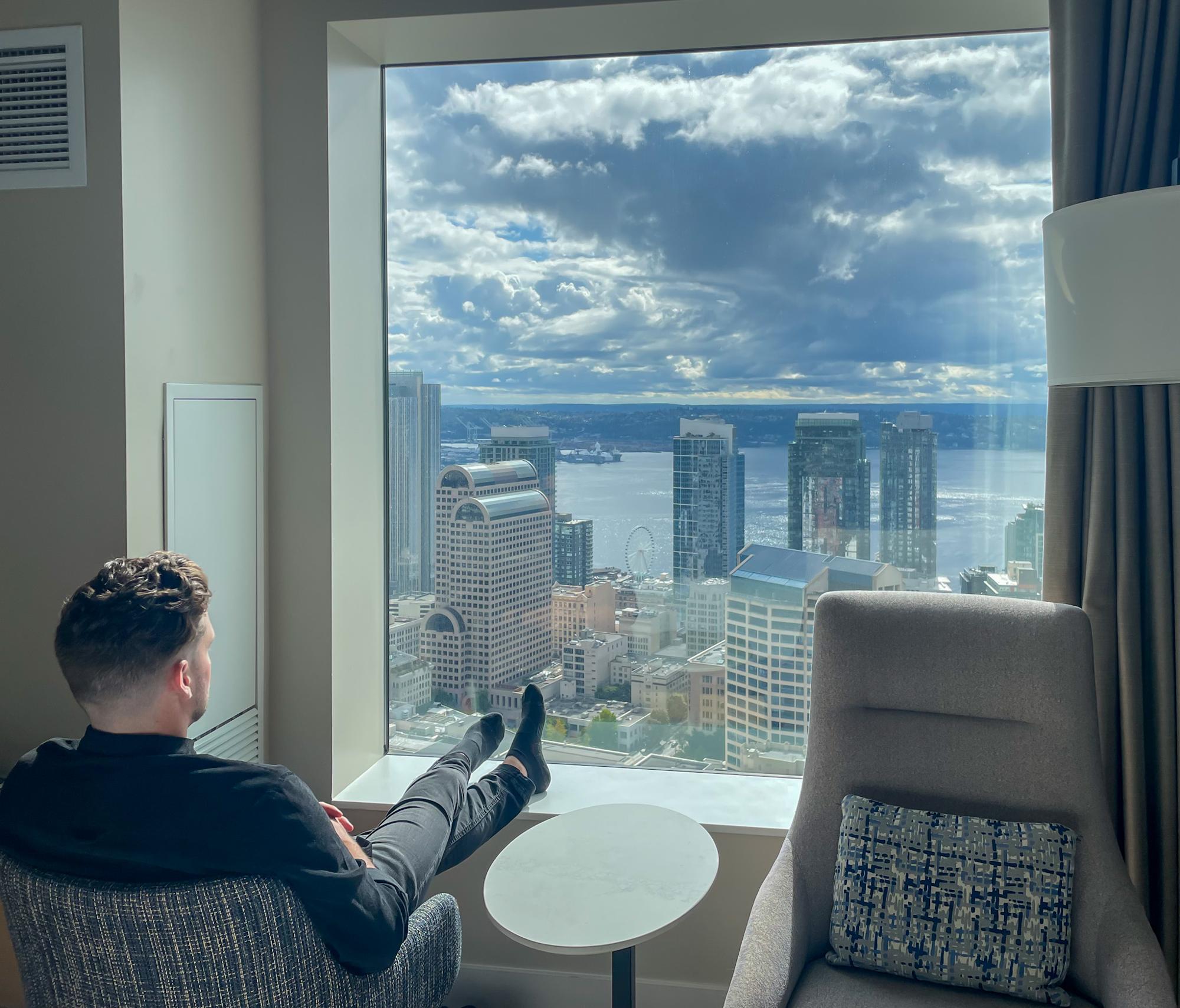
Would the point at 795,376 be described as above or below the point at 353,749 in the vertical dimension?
above

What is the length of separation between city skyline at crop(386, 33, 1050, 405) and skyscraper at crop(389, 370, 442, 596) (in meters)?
0.07

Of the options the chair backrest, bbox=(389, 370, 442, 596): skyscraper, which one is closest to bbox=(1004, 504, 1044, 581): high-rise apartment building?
the chair backrest

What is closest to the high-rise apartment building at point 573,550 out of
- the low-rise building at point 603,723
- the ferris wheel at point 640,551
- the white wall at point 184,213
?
the ferris wheel at point 640,551

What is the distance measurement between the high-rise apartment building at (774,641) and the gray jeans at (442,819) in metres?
0.70

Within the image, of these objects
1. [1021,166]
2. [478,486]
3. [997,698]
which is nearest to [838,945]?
[997,698]

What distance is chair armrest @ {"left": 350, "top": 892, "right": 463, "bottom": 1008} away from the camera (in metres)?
1.50

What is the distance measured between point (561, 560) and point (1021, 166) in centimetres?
165

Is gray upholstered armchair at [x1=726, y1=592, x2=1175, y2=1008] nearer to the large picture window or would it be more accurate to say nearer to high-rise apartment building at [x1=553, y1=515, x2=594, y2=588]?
the large picture window

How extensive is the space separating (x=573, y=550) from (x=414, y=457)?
55 centimetres

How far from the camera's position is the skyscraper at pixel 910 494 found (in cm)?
249

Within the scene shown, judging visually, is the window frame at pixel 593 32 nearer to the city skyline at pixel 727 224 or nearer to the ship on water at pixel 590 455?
the city skyline at pixel 727 224

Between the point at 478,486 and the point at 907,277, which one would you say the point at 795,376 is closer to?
the point at 907,277

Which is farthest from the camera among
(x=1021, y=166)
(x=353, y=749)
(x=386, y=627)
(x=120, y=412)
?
(x=386, y=627)

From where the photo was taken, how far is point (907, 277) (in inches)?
98.0
